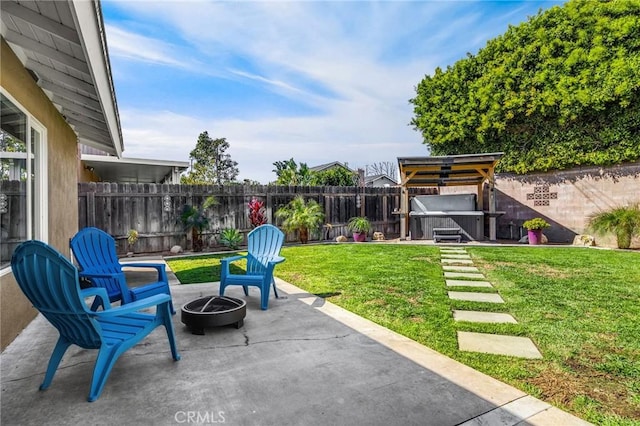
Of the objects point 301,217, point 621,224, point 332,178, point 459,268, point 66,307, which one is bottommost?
point 459,268

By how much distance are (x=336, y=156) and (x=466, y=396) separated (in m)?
30.1

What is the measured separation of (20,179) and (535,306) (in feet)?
18.7

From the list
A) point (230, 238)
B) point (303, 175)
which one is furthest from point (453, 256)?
point (303, 175)

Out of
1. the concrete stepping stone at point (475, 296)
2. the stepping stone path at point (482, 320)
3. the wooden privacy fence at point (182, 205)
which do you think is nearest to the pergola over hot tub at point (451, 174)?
the wooden privacy fence at point (182, 205)

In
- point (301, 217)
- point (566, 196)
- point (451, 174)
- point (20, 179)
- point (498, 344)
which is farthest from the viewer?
point (451, 174)

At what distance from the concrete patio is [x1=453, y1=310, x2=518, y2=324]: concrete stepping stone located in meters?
0.96

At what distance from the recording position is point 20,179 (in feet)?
11.9

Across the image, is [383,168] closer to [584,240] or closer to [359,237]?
[359,237]

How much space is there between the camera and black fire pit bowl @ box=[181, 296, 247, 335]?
3.31 m

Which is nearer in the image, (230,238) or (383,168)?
(230,238)

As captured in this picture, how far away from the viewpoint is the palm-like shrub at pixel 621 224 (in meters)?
9.04

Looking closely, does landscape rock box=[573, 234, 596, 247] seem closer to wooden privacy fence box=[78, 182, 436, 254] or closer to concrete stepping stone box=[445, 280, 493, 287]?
wooden privacy fence box=[78, 182, 436, 254]

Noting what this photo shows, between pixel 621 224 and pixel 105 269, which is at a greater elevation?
pixel 621 224

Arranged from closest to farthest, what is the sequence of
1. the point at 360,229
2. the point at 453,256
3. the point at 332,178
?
the point at 453,256 → the point at 360,229 → the point at 332,178
